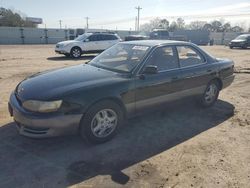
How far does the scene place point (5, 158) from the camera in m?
3.60

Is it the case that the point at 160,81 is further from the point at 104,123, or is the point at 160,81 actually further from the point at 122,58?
the point at 104,123

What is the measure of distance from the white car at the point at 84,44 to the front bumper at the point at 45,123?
42.4ft

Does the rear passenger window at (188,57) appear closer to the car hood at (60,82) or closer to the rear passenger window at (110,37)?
the car hood at (60,82)

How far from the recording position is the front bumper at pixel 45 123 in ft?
11.4

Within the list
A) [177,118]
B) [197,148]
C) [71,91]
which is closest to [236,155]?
[197,148]

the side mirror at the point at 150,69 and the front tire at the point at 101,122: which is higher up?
the side mirror at the point at 150,69

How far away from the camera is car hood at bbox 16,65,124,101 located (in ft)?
12.0

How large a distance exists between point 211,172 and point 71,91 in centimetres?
226

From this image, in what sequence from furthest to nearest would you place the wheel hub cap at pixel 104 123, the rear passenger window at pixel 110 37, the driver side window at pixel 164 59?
the rear passenger window at pixel 110 37 → the driver side window at pixel 164 59 → the wheel hub cap at pixel 104 123

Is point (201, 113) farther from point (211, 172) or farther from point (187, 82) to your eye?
point (211, 172)

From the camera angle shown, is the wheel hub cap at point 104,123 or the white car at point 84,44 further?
the white car at point 84,44

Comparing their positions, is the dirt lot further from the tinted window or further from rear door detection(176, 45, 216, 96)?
the tinted window

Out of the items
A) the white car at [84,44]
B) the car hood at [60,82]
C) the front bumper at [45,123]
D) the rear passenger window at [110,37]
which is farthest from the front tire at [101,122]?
the rear passenger window at [110,37]

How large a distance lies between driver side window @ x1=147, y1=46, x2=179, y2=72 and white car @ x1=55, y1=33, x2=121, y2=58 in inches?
475
